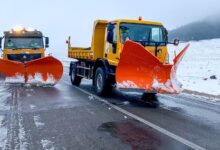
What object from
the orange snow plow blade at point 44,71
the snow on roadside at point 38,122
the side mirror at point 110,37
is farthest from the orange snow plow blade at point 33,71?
the snow on roadside at point 38,122

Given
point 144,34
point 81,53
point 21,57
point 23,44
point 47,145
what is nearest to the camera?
point 47,145

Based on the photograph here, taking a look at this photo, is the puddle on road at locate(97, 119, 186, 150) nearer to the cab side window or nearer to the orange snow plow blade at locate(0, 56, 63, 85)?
the cab side window

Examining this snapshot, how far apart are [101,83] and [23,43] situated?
7.35m

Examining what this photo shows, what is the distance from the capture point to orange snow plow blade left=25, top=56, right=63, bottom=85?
47.1 feet

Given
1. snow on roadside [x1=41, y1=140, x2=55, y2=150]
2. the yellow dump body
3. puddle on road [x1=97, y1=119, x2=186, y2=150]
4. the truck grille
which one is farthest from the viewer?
the truck grille

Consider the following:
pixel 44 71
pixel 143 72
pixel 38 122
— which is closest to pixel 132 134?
pixel 38 122

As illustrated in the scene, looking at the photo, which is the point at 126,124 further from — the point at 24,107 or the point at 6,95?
the point at 6,95

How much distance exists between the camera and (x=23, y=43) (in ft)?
56.4

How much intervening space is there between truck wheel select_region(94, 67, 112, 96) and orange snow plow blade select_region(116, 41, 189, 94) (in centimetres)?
143

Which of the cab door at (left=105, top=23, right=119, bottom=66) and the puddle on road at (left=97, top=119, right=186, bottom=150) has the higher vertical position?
the cab door at (left=105, top=23, right=119, bottom=66)

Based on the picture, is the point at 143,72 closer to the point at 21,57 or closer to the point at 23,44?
the point at 21,57

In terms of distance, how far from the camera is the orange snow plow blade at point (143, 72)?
9.22 meters

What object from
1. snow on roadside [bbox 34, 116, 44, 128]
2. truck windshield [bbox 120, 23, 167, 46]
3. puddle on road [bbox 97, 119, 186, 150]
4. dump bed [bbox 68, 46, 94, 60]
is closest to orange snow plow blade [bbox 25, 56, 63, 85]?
dump bed [bbox 68, 46, 94, 60]

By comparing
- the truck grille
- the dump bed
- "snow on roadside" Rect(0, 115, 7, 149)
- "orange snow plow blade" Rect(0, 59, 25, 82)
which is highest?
the dump bed
